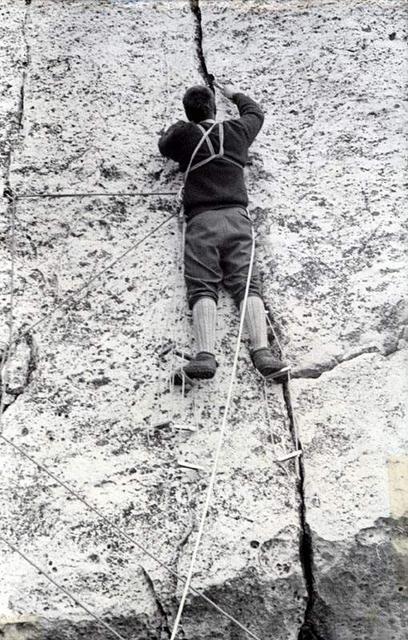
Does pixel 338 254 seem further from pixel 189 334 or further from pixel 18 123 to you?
pixel 18 123

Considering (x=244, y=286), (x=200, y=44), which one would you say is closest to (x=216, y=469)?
(x=244, y=286)

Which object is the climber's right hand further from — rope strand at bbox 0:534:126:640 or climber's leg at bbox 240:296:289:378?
rope strand at bbox 0:534:126:640

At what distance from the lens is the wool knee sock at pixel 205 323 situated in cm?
348

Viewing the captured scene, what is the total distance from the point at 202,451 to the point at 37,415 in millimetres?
658

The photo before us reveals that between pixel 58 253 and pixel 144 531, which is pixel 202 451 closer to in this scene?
pixel 144 531

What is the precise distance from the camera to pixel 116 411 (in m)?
3.38

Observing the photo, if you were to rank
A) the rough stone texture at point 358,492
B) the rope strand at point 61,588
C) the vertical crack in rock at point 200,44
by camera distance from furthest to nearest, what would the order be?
the vertical crack in rock at point 200,44, the rough stone texture at point 358,492, the rope strand at point 61,588

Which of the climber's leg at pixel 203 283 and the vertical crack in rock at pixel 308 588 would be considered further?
the climber's leg at pixel 203 283

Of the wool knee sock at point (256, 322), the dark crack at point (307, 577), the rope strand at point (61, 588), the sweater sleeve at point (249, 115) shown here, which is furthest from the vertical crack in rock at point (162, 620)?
the sweater sleeve at point (249, 115)

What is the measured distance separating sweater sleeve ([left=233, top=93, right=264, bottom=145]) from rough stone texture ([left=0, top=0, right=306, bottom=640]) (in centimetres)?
35

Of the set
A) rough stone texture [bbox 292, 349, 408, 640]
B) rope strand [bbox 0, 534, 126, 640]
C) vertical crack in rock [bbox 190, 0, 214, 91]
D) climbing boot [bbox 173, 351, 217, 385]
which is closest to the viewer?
rope strand [bbox 0, 534, 126, 640]

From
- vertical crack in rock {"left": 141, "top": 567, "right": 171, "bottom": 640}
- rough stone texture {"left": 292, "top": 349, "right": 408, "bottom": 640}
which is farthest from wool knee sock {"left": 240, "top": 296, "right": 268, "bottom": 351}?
vertical crack in rock {"left": 141, "top": 567, "right": 171, "bottom": 640}

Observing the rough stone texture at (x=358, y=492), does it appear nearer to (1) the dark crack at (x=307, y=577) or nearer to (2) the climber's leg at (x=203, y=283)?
(1) the dark crack at (x=307, y=577)

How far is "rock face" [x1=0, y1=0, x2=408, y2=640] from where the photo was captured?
306cm
